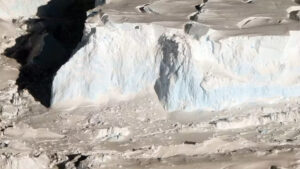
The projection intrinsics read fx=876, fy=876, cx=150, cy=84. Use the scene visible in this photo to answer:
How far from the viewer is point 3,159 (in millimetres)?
13844

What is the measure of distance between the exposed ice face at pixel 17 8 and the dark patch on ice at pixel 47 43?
199 mm

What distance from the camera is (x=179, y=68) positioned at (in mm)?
15000

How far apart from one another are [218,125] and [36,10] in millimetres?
7192

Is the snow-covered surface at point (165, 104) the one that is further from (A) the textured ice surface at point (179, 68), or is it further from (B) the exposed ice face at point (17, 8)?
(B) the exposed ice face at point (17, 8)

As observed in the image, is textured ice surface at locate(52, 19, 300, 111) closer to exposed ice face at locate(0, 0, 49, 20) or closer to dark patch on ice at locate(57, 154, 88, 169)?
dark patch on ice at locate(57, 154, 88, 169)

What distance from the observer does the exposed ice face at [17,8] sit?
2016 cm

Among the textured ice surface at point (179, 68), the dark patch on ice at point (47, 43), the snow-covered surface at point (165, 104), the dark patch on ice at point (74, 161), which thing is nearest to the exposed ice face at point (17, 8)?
the dark patch on ice at point (47, 43)

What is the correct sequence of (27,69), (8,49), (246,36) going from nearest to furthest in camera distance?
(246,36), (27,69), (8,49)

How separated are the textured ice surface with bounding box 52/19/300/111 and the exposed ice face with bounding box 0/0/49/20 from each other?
503 cm

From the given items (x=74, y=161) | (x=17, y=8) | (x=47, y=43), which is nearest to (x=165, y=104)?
(x=74, y=161)

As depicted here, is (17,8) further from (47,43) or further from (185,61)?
(185,61)

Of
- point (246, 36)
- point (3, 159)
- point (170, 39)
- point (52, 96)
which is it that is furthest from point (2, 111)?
point (246, 36)

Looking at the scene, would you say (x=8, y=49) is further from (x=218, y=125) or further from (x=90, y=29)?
(x=218, y=125)

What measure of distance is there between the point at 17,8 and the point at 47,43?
2725 millimetres
